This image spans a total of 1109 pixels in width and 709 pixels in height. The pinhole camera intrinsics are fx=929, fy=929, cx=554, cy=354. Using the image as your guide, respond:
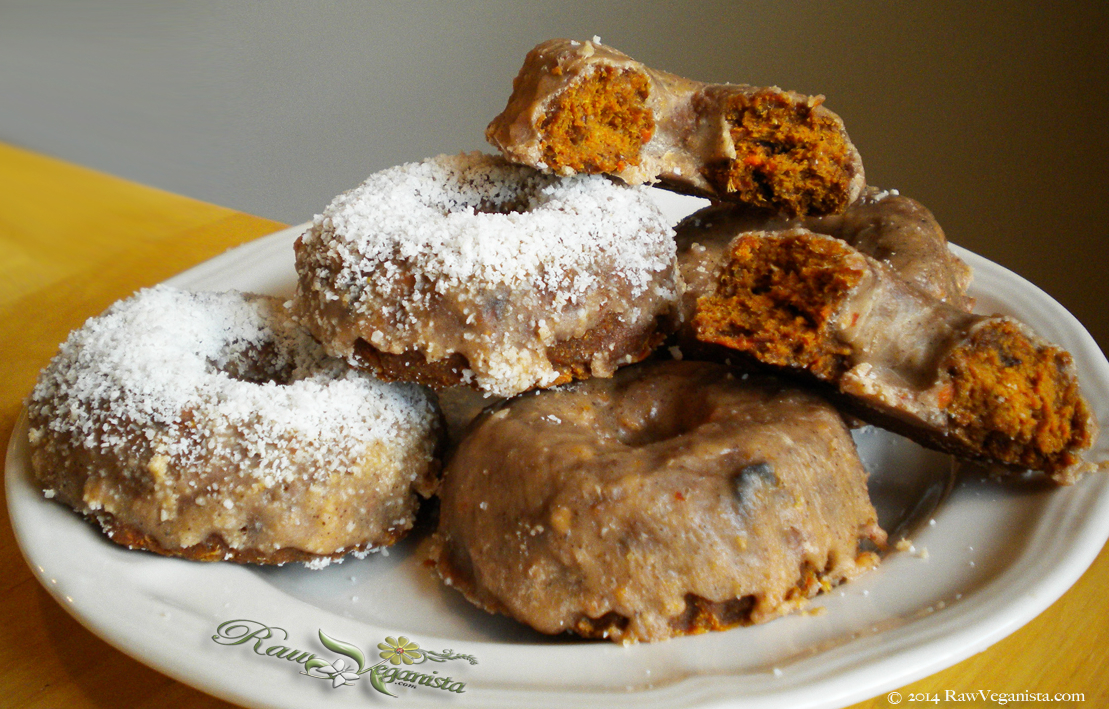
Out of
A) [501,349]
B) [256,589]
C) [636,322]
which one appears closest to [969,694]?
[636,322]

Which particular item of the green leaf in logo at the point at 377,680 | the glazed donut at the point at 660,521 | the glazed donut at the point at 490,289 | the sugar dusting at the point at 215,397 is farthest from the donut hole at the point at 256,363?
the green leaf in logo at the point at 377,680

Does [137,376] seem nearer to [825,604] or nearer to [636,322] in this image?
[636,322]

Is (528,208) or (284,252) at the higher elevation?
(528,208)

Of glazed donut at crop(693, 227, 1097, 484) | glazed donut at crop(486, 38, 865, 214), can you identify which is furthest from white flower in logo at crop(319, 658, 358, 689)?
glazed donut at crop(486, 38, 865, 214)

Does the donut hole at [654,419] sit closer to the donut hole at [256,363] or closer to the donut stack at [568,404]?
the donut stack at [568,404]

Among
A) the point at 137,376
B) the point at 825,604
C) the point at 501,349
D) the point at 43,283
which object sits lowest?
the point at 43,283

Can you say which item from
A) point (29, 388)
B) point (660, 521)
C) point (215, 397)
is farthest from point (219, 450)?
point (29, 388)
